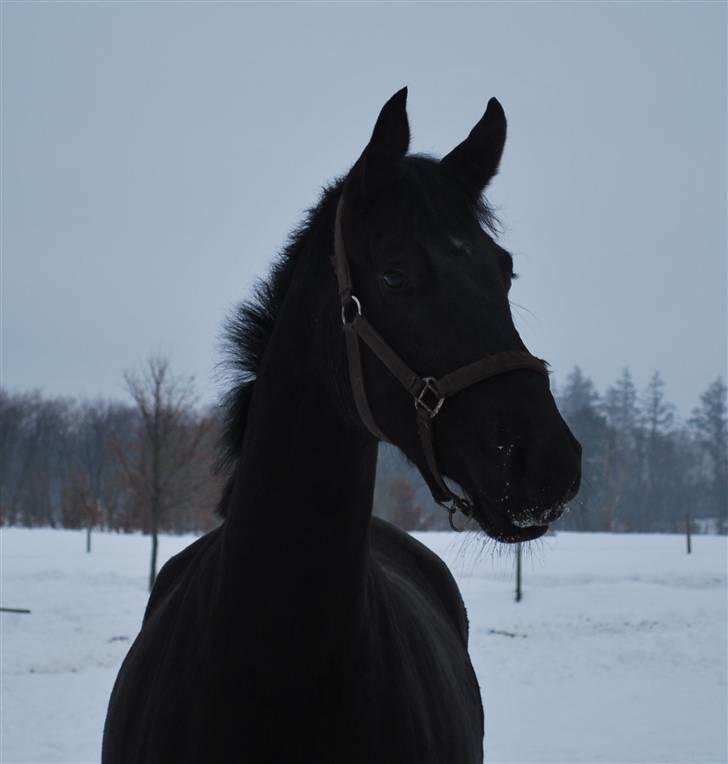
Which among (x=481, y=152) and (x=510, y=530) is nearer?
Answer: (x=510, y=530)

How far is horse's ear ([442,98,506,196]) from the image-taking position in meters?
2.29

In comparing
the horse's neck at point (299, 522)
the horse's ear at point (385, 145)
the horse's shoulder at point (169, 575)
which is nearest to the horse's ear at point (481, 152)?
the horse's ear at point (385, 145)

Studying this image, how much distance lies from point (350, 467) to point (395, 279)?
57 cm

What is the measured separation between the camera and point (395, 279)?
1.99m

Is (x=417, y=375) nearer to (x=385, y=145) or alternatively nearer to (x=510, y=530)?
(x=510, y=530)

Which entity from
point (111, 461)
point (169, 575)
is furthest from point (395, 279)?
point (111, 461)

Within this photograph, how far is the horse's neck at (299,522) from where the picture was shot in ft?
6.97

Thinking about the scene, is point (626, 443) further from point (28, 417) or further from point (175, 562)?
point (175, 562)

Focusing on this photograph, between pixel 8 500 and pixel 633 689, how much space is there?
54.7 metres

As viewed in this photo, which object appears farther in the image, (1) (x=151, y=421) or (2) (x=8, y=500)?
(2) (x=8, y=500)

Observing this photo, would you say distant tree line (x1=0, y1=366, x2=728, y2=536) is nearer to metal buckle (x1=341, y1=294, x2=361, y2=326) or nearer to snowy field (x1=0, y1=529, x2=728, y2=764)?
snowy field (x1=0, y1=529, x2=728, y2=764)

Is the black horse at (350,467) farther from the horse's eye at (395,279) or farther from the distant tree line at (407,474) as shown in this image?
the distant tree line at (407,474)

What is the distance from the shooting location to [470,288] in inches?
75.1

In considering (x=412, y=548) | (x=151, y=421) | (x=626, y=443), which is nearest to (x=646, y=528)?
(x=626, y=443)
